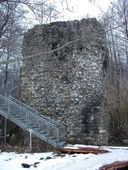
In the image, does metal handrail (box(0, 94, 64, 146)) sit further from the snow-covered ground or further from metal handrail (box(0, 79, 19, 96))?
the snow-covered ground

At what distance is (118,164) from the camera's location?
11.1 meters

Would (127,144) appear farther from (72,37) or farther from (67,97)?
(72,37)

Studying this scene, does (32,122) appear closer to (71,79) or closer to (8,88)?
(71,79)

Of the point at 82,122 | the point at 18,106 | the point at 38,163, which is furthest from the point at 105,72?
the point at 38,163

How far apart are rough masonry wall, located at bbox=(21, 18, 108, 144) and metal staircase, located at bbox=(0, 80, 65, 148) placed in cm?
85

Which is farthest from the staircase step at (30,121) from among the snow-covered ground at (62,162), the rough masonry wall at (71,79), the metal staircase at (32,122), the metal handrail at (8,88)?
the snow-covered ground at (62,162)

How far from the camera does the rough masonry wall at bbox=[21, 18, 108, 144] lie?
62.5ft

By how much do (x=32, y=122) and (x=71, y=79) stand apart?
319cm

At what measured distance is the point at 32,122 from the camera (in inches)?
706

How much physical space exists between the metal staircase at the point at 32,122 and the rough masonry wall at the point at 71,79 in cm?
85

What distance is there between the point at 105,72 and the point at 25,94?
442 centimetres

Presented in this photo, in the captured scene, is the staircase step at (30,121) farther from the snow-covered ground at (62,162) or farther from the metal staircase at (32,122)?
the snow-covered ground at (62,162)

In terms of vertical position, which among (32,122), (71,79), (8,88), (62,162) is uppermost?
(71,79)

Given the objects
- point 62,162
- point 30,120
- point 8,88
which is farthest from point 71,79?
point 62,162
